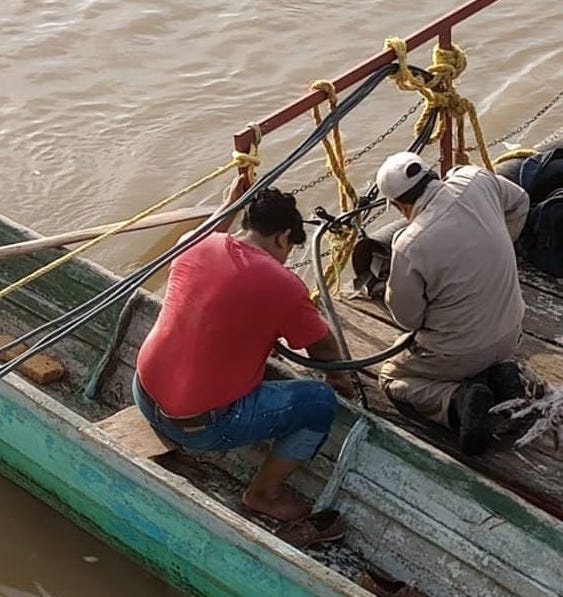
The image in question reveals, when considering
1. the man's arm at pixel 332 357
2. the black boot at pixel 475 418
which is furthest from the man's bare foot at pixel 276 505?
the black boot at pixel 475 418

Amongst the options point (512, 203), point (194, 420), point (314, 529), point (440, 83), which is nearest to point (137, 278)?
point (194, 420)

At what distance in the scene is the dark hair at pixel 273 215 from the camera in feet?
15.6

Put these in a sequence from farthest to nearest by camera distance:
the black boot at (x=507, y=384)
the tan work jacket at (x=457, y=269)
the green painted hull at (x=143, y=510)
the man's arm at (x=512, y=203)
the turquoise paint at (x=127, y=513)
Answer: the man's arm at (x=512, y=203), the black boot at (x=507, y=384), the tan work jacket at (x=457, y=269), the turquoise paint at (x=127, y=513), the green painted hull at (x=143, y=510)

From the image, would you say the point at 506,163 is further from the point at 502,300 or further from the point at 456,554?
the point at 456,554

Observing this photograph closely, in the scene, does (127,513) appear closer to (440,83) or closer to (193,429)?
(193,429)

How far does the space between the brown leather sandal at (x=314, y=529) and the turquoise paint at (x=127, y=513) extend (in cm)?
38

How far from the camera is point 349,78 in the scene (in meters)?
5.61

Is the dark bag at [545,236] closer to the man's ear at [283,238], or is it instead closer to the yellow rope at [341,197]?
the yellow rope at [341,197]

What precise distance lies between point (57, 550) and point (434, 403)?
1.96m

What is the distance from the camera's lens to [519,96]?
10023mm

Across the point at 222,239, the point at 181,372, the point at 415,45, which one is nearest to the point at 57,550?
the point at 181,372

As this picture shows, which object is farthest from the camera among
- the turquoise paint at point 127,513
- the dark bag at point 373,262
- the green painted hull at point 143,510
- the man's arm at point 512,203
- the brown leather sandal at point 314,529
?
the dark bag at point 373,262

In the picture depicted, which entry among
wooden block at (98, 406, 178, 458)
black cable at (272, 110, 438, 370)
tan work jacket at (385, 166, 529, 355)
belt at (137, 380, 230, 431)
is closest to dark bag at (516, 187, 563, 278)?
black cable at (272, 110, 438, 370)

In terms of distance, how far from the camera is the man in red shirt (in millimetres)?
4773
